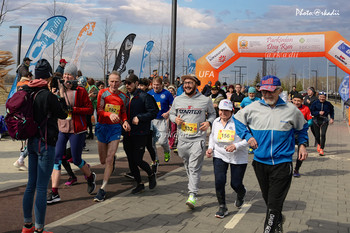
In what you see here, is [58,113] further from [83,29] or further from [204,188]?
[83,29]

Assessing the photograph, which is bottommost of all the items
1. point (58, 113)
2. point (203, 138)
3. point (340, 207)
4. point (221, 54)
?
Result: point (340, 207)

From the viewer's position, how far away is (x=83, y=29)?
1608 cm

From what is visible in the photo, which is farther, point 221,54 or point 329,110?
point 221,54

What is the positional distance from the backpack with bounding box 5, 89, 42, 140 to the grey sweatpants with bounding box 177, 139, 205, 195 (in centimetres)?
234

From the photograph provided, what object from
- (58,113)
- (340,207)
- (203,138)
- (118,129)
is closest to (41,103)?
(58,113)

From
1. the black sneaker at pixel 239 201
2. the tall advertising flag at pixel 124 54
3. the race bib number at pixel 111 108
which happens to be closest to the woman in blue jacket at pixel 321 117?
the black sneaker at pixel 239 201

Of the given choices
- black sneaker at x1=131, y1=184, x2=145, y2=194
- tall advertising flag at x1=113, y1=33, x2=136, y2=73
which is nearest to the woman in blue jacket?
black sneaker at x1=131, y1=184, x2=145, y2=194

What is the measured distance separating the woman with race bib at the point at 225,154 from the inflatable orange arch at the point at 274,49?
15.4 m

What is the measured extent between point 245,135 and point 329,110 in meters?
7.75

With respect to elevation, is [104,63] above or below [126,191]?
above

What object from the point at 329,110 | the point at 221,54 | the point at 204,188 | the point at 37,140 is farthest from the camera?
the point at 221,54

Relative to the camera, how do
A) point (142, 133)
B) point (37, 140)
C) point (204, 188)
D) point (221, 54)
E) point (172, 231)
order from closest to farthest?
point (37, 140), point (172, 231), point (142, 133), point (204, 188), point (221, 54)

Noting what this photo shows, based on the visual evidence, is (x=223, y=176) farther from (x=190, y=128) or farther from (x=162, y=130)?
(x=162, y=130)

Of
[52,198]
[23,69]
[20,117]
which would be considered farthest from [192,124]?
[23,69]
